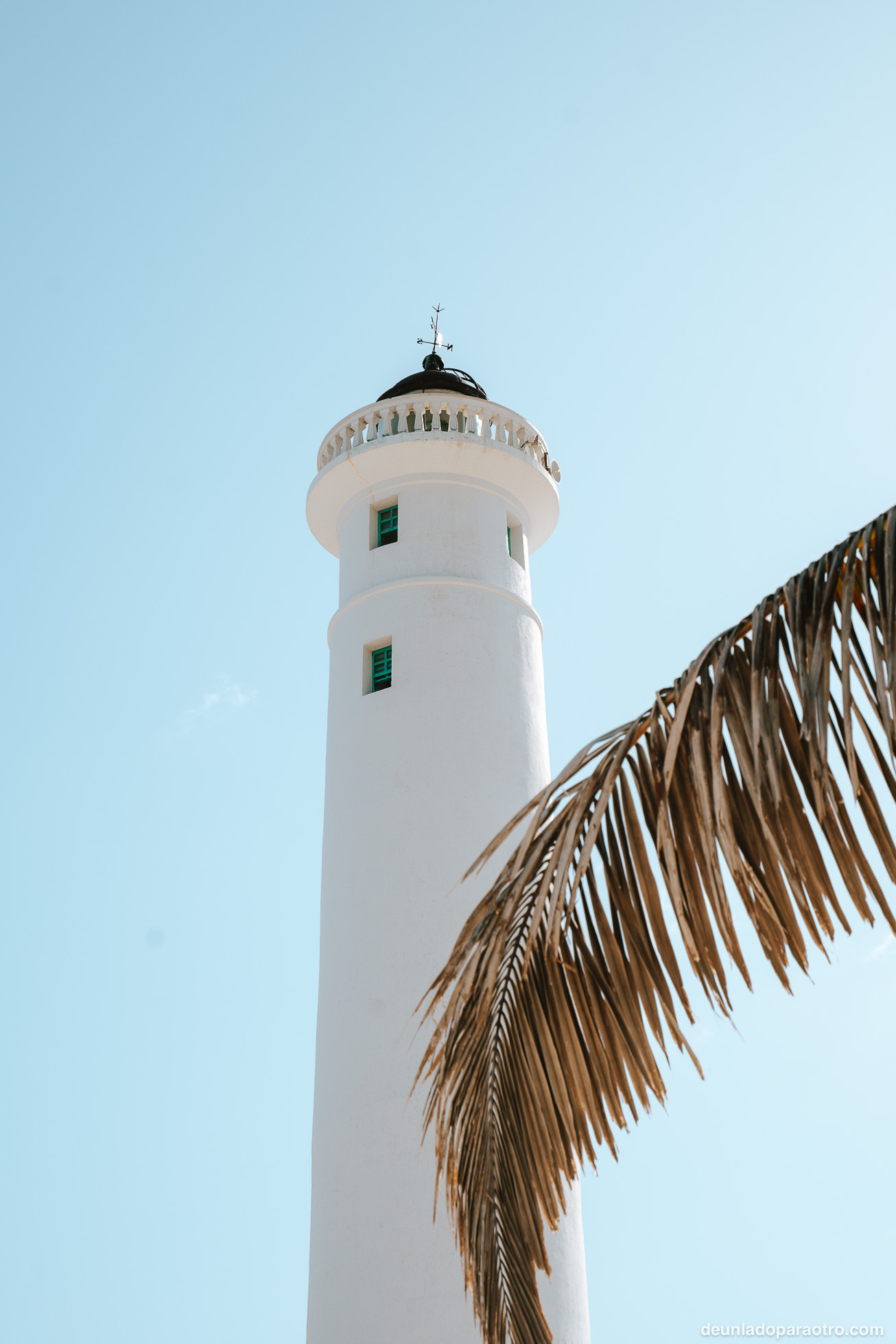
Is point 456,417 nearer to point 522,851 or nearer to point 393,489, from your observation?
point 393,489

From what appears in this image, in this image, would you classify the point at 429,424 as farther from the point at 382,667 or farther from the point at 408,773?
the point at 408,773

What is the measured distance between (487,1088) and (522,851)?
0.74m

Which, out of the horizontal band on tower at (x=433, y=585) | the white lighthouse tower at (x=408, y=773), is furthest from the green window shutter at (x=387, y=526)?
the horizontal band on tower at (x=433, y=585)

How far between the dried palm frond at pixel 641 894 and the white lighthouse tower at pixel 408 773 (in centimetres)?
611

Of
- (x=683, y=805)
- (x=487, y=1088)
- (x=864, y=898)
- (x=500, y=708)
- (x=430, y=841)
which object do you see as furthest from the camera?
(x=500, y=708)

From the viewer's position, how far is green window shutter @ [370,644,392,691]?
11.9 metres

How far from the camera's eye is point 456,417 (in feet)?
42.6

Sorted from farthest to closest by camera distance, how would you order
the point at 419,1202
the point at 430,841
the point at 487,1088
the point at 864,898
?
the point at 430,841
the point at 419,1202
the point at 487,1088
the point at 864,898

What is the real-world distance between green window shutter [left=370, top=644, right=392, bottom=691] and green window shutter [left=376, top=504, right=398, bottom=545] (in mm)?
1269

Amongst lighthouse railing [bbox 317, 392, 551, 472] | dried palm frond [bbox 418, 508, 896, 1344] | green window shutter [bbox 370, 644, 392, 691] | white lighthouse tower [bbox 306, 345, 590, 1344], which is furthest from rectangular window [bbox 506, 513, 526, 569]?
dried palm frond [bbox 418, 508, 896, 1344]

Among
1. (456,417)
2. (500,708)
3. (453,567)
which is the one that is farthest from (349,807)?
(456,417)

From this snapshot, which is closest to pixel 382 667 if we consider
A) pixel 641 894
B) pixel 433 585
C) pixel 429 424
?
pixel 433 585

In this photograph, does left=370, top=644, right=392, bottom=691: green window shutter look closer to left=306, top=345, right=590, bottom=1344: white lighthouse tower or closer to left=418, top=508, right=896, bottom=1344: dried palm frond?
left=306, top=345, right=590, bottom=1344: white lighthouse tower

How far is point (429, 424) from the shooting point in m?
13.0
